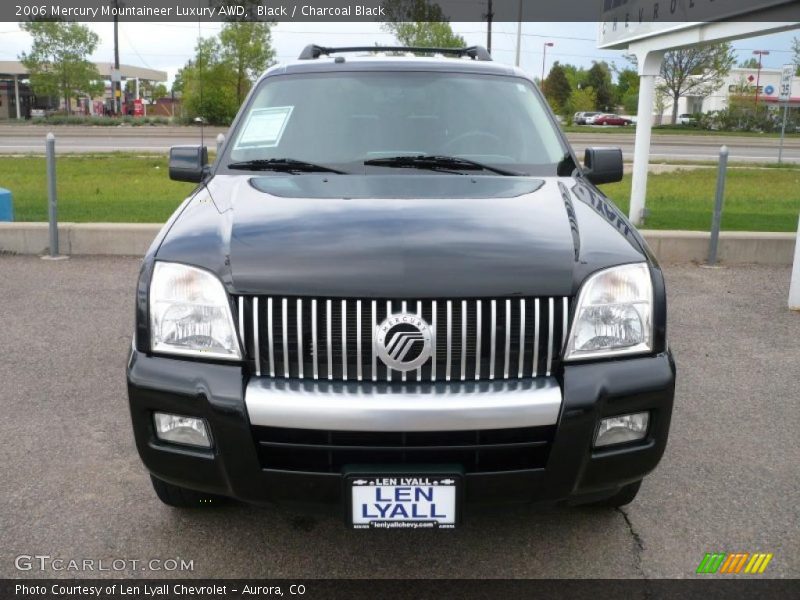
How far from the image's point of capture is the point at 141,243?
8219 mm

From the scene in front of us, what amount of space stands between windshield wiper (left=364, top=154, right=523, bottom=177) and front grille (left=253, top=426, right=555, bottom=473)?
1493mm

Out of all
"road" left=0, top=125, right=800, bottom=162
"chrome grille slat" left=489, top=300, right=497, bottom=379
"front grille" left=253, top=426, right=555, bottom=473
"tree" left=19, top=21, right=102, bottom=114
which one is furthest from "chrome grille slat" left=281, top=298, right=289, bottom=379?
"tree" left=19, top=21, right=102, bottom=114

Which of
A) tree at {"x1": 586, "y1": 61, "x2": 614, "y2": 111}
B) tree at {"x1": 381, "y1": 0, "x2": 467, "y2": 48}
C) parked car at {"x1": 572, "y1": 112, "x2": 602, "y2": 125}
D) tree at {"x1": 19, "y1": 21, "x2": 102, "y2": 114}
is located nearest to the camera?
tree at {"x1": 381, "y1": 0, "x2": 467, "y2": 48}

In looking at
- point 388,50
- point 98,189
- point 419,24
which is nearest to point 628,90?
point 419,24

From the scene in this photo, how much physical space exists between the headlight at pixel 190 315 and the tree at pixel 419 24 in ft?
118

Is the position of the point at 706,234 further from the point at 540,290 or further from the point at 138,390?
the point at 138,390

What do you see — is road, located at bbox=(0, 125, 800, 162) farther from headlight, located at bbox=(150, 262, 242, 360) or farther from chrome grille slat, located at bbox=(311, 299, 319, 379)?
chrome grille slat, located at bbox=(311, 299, 319, 379)

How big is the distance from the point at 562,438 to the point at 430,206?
993 millimetres

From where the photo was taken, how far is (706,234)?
834 centimetres

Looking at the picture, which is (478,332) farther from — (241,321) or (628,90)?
(628,90)

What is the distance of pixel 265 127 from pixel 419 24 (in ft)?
127

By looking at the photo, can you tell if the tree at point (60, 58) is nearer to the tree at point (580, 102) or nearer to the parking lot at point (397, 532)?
the tree at point (580, 102)

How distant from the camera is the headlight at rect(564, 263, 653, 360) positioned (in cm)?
259

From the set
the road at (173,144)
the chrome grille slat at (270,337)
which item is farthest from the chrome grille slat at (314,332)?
the road at (173,144)
